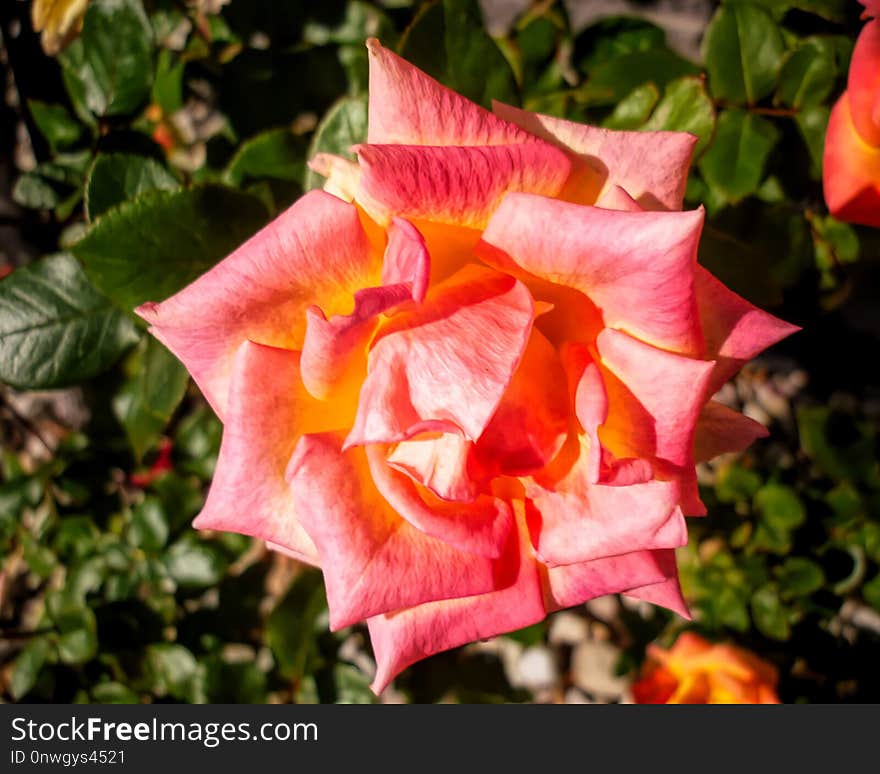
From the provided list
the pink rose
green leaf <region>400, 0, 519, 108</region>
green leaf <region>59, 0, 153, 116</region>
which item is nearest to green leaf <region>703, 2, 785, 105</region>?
green leaf <region>400, 0, 519, 108</region>

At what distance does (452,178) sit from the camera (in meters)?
0.43

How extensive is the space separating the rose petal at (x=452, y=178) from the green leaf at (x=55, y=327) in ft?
1.28

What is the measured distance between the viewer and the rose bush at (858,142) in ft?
1.96

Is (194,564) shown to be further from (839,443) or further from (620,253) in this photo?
(839,443)

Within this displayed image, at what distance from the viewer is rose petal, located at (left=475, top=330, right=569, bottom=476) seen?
473 millimetres

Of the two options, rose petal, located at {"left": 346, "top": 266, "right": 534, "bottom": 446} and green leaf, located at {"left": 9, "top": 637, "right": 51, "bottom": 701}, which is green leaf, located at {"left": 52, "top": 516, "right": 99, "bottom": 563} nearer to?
green leaf, located at {"left": 9, "top": 637, "right": 51, "bottom": 701}

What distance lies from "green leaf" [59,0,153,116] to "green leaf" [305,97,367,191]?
10.3 inches

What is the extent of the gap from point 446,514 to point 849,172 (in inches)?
17.8

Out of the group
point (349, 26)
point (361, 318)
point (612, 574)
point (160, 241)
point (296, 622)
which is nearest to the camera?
point (361, 318)

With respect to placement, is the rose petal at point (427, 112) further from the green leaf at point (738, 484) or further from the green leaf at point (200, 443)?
the green leaf at point (738, 484)

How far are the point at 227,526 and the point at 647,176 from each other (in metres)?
0.36

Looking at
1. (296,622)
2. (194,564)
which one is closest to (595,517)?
(296,622)

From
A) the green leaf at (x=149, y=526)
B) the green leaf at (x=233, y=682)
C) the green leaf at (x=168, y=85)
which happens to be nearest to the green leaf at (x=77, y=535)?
the green leaf at (x=149, y=526)

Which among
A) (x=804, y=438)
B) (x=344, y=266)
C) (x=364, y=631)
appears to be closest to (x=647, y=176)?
(x=344, y=266)
